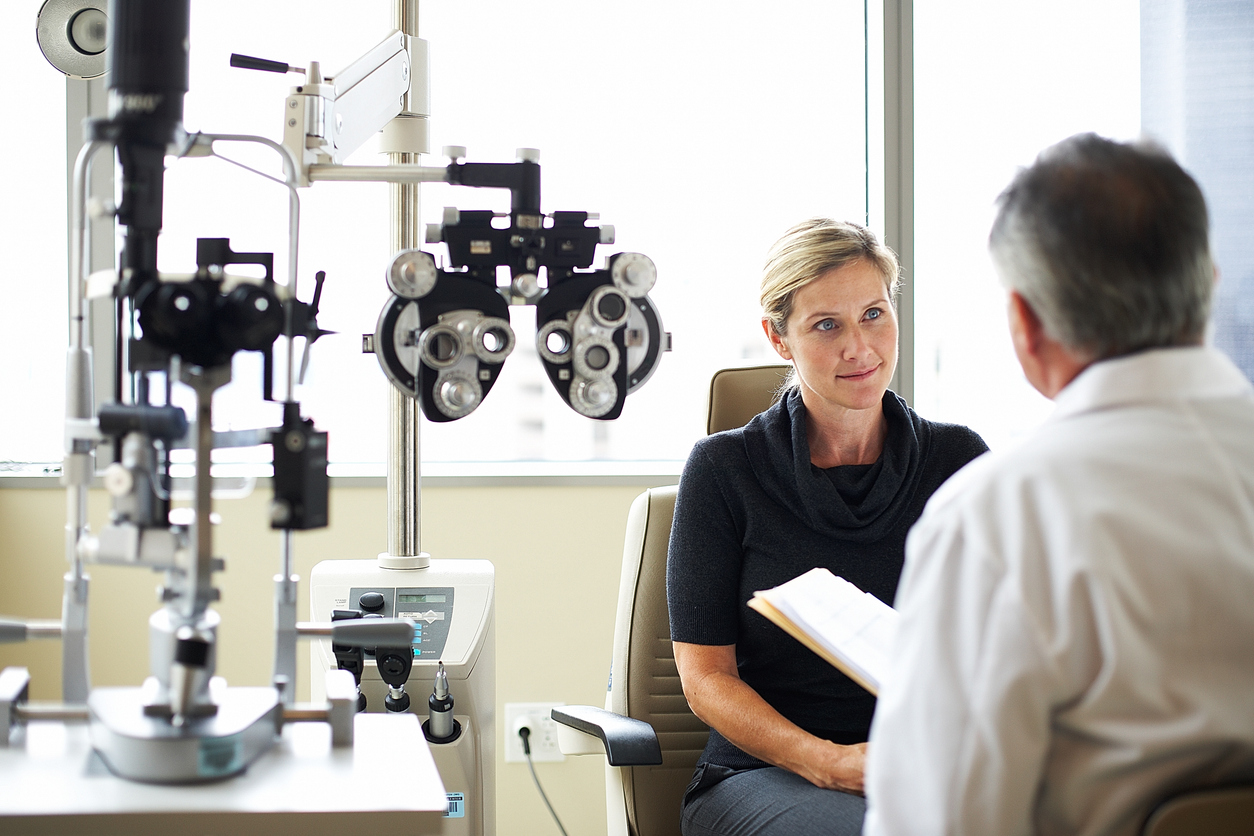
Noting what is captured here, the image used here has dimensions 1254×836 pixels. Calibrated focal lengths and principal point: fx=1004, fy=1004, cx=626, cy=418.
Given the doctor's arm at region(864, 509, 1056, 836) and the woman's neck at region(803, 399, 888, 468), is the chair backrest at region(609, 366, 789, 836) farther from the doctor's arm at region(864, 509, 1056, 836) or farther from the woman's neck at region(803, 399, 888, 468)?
the doctor's arm at region(864, 509, 1056, 836)

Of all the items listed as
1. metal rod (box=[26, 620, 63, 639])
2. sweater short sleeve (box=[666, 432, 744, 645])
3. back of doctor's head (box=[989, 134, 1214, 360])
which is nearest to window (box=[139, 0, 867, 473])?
sweater short sleeve (box=[666, 432, 744, 645])

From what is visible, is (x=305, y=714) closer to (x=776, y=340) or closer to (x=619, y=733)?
(x=619, y=733)

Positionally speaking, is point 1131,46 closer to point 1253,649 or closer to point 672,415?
point 672,415

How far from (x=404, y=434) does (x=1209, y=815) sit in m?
1.27

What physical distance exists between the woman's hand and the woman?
51 mm

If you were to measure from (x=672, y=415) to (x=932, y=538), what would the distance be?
6.02ft

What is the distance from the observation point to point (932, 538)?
0.78m

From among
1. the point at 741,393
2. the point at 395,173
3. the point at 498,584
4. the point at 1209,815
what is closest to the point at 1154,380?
the point at 1209,815

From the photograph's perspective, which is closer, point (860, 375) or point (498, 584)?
point (860, 375)

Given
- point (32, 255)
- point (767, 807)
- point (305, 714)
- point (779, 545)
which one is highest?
point (32, 255)

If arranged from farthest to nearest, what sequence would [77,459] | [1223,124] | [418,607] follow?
[1223,124]
[418,607]
[77,459]

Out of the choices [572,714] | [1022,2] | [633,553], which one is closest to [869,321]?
[633,553]

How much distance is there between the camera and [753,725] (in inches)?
57.2

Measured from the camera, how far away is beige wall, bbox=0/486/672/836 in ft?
7.48
